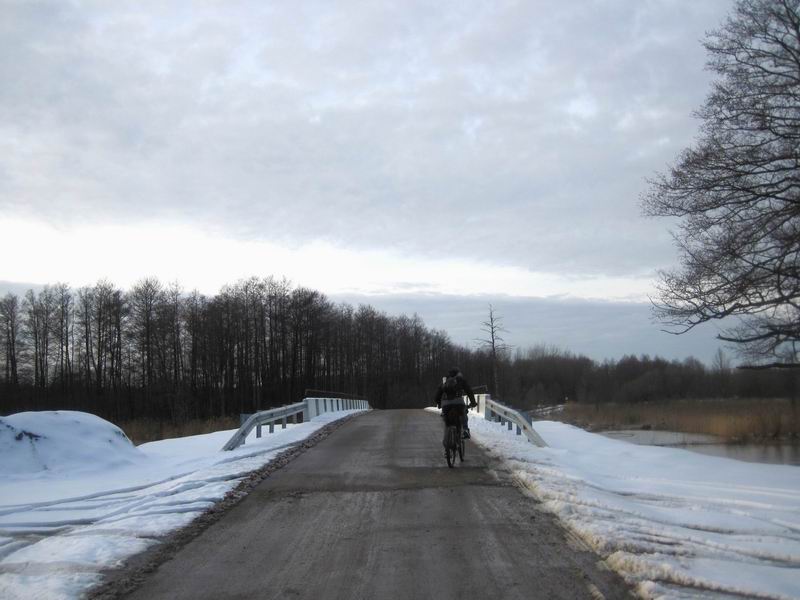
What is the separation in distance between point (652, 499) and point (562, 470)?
218 centimetres

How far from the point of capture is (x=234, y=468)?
1115 cm

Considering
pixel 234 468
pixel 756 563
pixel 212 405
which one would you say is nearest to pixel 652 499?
pixel 756 563

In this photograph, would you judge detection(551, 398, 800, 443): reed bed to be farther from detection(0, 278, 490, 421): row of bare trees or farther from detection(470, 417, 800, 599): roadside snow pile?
detection(0, 278, 490, 421): row of bare trees

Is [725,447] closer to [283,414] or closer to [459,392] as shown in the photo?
[459,392]

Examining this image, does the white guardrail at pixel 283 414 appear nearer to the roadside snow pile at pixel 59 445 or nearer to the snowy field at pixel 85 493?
the snowy field at pixel 85 493

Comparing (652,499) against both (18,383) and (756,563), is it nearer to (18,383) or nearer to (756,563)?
(756,563)

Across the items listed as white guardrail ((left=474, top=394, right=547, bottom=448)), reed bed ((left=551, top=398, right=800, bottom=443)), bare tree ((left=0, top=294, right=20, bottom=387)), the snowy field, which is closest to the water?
reed bed ((left=551, top=398, right=800, bottom=443))

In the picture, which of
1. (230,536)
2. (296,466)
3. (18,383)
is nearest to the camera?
(230,536)

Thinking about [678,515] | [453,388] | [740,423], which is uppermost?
[453,388]

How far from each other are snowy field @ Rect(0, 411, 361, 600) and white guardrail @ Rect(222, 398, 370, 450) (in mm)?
302

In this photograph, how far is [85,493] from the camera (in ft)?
30.7

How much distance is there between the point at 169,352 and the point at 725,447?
206 ft

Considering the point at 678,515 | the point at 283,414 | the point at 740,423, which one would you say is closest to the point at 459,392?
the point at 678,515

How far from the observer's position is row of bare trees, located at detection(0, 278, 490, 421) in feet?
237
